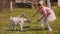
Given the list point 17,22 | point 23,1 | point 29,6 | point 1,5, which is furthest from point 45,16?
point 23,1

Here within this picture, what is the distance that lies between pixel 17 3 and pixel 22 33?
19.6 m

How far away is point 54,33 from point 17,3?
20.4m

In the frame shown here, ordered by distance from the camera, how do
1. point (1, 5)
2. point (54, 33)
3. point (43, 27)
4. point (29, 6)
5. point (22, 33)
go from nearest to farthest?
point (54, 33)
point (22, 33)
point (43, 27)
point (1, 5)
point (29, 6)

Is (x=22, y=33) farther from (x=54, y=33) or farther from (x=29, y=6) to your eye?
(x=29, y=6)

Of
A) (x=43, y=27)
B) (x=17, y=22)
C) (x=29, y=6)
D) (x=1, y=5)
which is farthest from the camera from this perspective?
(x=29, y=6)

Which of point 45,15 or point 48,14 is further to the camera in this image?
point 48,14

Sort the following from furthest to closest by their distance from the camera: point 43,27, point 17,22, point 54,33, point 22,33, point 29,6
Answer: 1. point 29,6
2. point 43,27
3. point 17,22
4. point 22,33
5. point 54,33

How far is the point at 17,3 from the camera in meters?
30.1

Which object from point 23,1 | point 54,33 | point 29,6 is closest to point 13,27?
point 54,33

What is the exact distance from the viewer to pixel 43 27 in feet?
40.4

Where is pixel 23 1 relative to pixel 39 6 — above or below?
below

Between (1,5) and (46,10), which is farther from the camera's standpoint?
(1,5)

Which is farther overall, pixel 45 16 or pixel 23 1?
pixel 23 1

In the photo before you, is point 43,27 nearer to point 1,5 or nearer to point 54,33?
point 54,33
